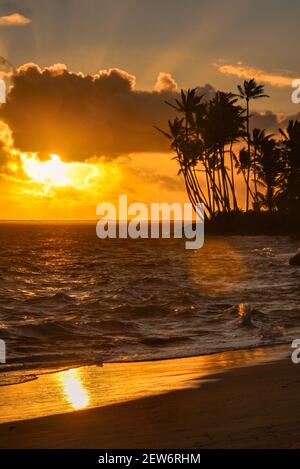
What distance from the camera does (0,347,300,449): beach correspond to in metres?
4.86

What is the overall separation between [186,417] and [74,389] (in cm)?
228

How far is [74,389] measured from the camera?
24.8 ft

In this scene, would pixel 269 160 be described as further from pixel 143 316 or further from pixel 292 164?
pixel 143 316

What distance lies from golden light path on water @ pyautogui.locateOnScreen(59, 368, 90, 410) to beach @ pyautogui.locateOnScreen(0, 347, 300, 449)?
0.16 ft

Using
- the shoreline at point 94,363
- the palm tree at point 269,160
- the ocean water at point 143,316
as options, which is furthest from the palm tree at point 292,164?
the shoreline at point 94,363

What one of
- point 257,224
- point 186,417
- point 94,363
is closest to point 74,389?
point 94,363

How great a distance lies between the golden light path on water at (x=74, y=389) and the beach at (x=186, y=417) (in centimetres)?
5

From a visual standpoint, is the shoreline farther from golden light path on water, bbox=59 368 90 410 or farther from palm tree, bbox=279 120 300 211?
palm tree, bbox=279 120 300 211

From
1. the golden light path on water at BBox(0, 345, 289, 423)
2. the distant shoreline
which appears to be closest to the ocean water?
the golden light path on water at BBox(0, 345, 289, 423)

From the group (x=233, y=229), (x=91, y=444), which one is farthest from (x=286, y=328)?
(x=233, y=229)

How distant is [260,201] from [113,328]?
7631 centimetres

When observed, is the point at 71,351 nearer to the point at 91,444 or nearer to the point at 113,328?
the point at 113,328

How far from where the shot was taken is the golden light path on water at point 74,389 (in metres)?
6.70

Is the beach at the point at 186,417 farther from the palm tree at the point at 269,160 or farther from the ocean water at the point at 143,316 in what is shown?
the palm tree at the point at 269,160
